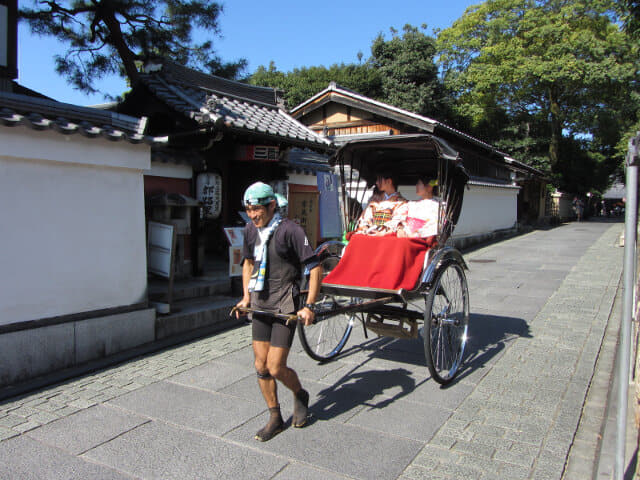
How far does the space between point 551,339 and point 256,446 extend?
14.7ft

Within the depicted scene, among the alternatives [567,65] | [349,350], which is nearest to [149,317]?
[349,350]

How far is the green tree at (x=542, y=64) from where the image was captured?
2480cm

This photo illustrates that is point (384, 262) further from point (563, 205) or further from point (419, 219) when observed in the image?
point (563, 205)

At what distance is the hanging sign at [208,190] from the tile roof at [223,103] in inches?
44.4

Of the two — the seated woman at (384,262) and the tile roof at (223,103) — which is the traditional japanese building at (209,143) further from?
the seated woman at (384,262)

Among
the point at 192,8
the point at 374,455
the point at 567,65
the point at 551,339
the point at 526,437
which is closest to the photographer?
the point at 374,455

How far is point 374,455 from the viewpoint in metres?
3.40

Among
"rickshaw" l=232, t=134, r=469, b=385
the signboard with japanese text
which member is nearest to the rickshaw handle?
"rickshaw" l=232, t=134, r=469, b=385

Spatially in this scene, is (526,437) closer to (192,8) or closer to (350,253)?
(350,253)

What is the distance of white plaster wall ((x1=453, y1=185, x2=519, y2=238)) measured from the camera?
59.0 feet

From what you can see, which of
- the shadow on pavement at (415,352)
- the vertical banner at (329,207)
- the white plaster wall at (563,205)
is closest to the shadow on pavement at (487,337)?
the shadow on pavement at (415,352)

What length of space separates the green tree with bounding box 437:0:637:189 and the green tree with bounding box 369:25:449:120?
3.60 feet

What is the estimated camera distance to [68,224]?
5.21m

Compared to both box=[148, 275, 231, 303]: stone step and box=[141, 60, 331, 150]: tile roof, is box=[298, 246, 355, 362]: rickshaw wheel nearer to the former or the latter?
box=[148, 275, 231, 303]: stone step
